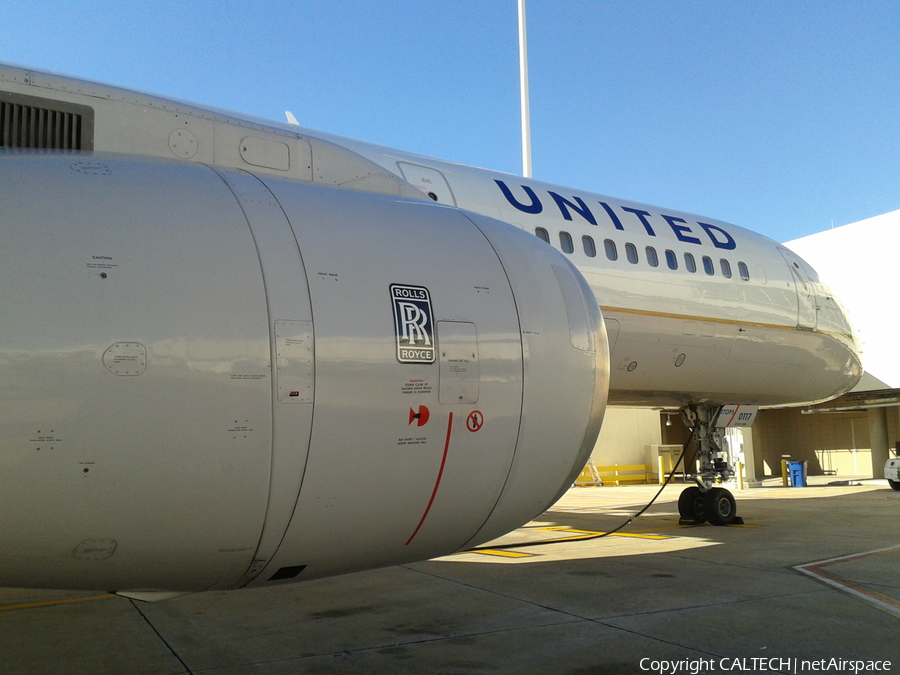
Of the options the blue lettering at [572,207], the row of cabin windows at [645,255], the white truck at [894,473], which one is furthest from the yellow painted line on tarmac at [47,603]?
the white truck at [894,473]

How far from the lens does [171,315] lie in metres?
3.68

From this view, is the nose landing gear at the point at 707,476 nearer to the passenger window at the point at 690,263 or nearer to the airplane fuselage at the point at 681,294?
the airplane fuselage at the point at 681,294

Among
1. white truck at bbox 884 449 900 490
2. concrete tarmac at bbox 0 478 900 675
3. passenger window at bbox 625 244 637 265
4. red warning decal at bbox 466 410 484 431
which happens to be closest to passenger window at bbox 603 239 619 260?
passenger window at bbox 625 244 637 265

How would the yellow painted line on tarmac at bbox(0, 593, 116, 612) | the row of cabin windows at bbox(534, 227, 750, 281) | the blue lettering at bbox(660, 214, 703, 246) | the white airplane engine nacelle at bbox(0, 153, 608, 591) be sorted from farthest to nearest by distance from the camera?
the blue lettering at bbox(660, 214, 703, 246) → the row of cabin windows at bbox(534, 227, 750, 281) → the yellow painted line on tarmac at bbox(0, 593, 116, 612) → the white airplane engine nacelle at bbox(0, 153, 608, 591)

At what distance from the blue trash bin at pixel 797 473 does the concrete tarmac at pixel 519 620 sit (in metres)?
18.3

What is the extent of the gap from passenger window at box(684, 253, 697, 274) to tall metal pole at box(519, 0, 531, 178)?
807 inches

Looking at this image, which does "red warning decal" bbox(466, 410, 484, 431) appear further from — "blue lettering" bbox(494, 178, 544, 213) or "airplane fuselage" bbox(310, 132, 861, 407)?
"blue lettering" bbox(494, 178, 544, 213)

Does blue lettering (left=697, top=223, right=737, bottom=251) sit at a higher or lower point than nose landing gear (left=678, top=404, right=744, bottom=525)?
higher

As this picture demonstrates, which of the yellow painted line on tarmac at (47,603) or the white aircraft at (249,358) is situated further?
the yellow painted line on tarmac at (47,603)

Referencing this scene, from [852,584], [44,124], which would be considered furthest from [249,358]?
[852,584]

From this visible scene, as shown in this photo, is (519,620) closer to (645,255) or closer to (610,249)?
(610,249)

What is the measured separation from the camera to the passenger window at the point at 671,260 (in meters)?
11.1

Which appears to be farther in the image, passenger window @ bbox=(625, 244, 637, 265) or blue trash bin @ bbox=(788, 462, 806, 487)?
blue trash bin @ bbox=(788, 462, 806, 487)

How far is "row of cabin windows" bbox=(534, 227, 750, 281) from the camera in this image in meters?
9.98
